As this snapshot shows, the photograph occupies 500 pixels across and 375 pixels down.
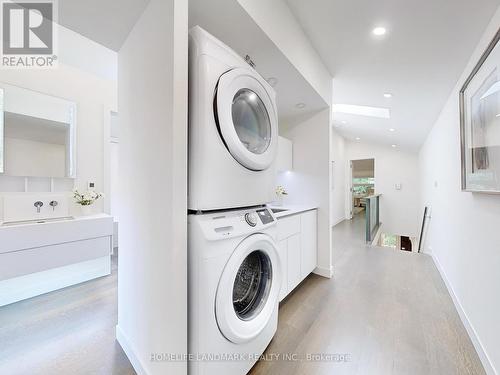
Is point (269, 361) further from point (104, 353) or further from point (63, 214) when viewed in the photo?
point (63, 214)

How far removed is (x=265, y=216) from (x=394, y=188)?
6.38 m

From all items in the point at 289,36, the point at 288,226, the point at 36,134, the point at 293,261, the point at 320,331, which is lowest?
the point at 320,331

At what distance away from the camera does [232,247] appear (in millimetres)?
1137

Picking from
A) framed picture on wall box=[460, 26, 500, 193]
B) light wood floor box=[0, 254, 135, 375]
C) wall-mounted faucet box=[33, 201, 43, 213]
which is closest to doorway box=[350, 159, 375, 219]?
framed picture on wall box=[460, 26, 500, 193]

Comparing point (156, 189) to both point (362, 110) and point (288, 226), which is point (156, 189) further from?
point (362, 110)

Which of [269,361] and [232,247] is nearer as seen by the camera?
[232,247]

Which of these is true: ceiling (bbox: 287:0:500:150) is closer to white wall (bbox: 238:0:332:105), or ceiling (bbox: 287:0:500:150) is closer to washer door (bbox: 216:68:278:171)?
white wall (bbox: 238:0:332:105)

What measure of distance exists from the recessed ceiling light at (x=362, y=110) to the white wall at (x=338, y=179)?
181 cm

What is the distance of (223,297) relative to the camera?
1.07 meters

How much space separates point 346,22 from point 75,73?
2998 mm

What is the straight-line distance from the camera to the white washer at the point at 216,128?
3.48 ft

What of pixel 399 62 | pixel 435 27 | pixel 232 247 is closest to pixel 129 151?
pixel 232 247

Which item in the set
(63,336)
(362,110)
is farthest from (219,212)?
(362,110)

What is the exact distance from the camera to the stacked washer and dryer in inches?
40.8
